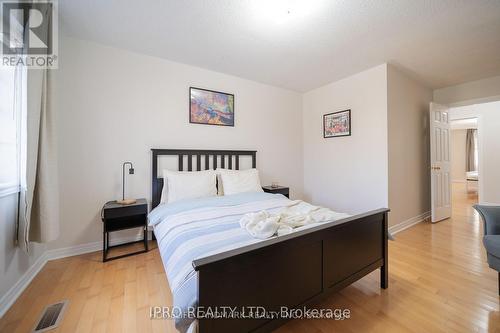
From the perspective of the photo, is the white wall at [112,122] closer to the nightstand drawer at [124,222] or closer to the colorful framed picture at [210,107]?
the colorful framed picture at [210,107]

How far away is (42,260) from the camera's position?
6.68 feet

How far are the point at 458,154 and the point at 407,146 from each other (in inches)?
285

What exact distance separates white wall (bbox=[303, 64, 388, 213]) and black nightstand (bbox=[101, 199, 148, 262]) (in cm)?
293

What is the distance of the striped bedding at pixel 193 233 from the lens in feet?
3.23

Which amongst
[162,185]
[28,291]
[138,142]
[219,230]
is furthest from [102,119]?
[219,230]

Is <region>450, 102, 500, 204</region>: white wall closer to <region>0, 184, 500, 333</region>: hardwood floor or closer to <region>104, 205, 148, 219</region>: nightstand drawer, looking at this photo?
<region>0, 184, 500, 333</region>: hardwood floor

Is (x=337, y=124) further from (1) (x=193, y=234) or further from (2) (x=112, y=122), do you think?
(2) (x=112, y=122)

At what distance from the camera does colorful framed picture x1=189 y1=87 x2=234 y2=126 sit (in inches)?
114

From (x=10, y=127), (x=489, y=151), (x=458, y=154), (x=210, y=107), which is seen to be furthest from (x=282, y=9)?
(x=458, y=154)

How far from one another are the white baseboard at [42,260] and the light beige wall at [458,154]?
10.8 metres

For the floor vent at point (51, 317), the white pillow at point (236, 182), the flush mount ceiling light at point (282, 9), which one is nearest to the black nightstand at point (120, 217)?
the floor vent at point (51, 317)
